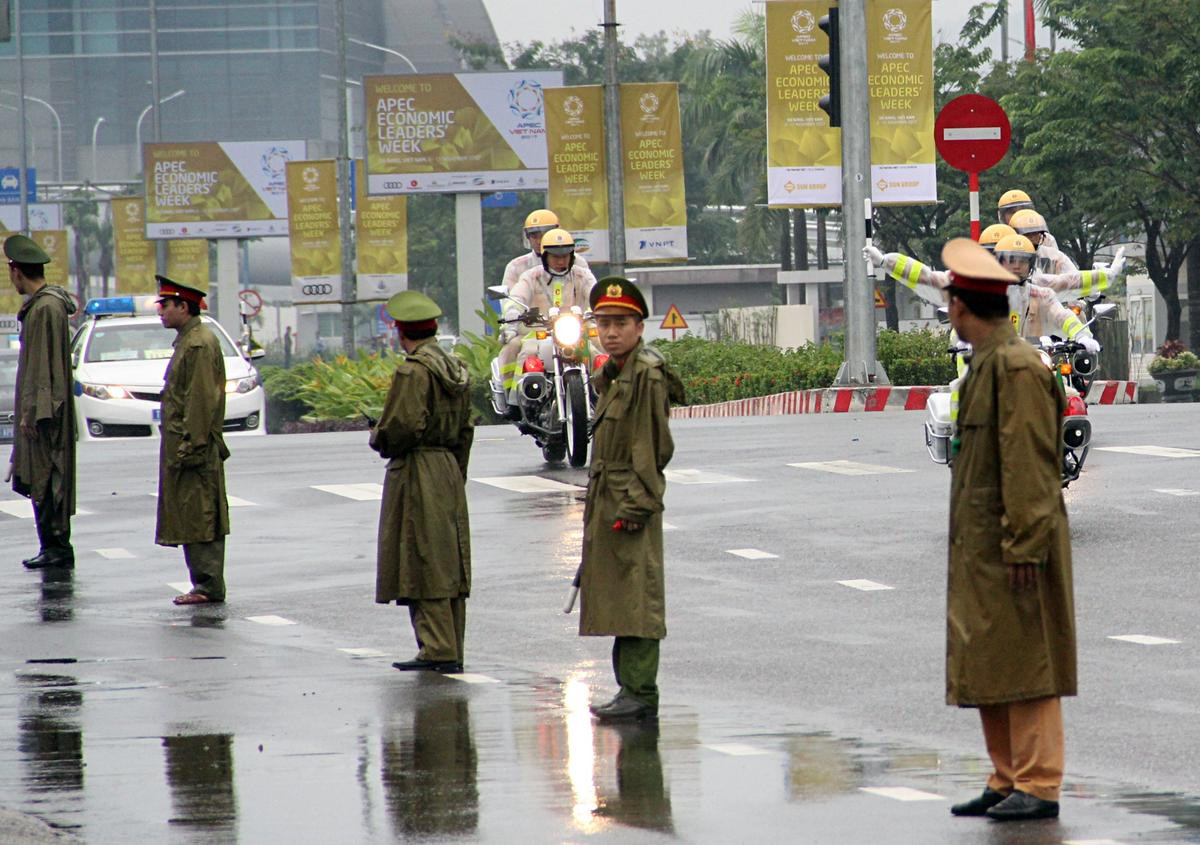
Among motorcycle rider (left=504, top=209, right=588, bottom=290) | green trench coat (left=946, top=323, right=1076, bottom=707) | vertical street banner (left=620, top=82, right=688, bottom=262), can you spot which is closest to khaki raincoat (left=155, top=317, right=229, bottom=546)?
green trench coat (left=946, top=323, right=1076, bottom=707)

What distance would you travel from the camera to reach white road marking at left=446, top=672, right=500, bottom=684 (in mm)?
9365

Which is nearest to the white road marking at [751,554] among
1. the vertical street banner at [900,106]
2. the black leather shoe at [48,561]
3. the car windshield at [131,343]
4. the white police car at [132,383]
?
the black leather shoe at [48,561]

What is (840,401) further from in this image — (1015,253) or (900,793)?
(900,793)

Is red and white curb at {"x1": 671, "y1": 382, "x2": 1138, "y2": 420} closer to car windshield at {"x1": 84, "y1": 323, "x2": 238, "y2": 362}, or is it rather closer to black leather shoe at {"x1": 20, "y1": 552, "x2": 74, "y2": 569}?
car windshield at {"x1": 84, "y1": 323, "x2": 238, "y2": 362}

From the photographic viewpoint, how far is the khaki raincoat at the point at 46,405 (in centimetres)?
1298

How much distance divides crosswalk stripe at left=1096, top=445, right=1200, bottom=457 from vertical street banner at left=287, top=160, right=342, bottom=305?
1235 inches

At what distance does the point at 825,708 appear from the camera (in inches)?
336

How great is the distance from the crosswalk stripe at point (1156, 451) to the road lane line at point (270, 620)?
8.33 meters

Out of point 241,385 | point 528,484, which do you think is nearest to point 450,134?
point 241,385

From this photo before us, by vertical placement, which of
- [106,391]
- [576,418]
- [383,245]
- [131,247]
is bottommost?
[576,418]

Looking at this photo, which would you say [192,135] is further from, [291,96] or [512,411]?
[512,411]

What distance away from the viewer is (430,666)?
967 centimetres

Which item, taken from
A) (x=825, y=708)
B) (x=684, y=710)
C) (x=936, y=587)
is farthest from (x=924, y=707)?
(x=936, y=587)

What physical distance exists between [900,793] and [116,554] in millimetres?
8402
